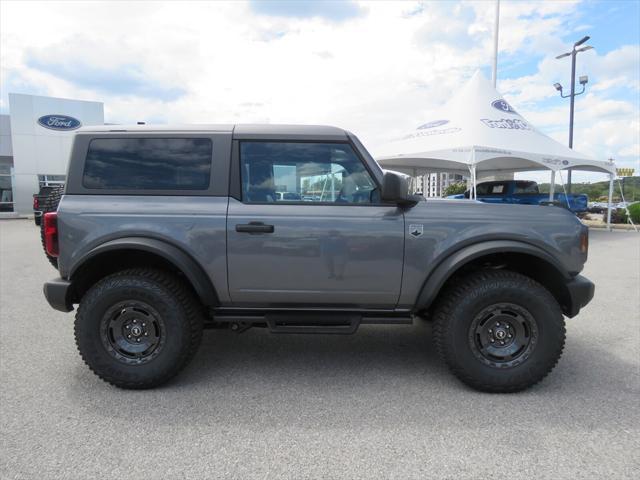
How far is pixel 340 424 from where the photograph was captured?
2.67 m

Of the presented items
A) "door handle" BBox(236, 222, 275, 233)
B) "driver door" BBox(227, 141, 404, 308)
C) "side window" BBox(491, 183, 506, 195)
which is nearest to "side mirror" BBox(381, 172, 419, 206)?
"driver door" BBox(227, 141, 404, 308)

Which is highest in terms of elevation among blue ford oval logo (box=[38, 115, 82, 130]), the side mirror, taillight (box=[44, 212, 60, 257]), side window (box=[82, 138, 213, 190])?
blue ford oval logo (box=[38, 115, 82, 130])

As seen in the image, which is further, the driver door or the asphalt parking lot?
the driver door

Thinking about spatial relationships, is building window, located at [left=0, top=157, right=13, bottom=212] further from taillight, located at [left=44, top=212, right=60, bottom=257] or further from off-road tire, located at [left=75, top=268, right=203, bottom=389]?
off-road tire, located at [left=75, top=268, right=203, bottom=389]

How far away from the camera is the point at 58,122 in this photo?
24516 mm

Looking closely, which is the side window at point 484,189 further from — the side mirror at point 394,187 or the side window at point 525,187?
the side mirror at point 394,187

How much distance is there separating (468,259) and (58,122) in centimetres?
2778

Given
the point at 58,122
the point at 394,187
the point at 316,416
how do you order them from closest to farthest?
1. the point at 316,416
2. the point at 394,187
3. the point at 58,122

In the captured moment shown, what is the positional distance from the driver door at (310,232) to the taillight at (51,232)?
1.29 metres

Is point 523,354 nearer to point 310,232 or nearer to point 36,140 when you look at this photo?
point 310,232

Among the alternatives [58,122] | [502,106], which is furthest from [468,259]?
[58,122]

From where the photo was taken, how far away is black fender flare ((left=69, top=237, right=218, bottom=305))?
3006 millimetres

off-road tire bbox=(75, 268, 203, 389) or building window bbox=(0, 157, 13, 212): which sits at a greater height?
building window bbox=(0, 157, 13, 212)

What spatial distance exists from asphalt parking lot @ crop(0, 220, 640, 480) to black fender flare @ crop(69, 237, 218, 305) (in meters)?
0.80
